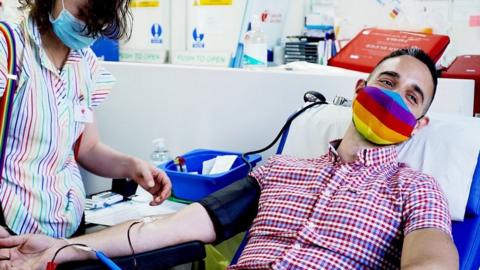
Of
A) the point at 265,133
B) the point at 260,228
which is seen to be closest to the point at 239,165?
the point at 265,133

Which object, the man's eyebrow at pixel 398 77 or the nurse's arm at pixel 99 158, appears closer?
the man's eyebrow at pixel 398 77

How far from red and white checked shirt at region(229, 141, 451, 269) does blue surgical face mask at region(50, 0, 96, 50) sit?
679 millimetres

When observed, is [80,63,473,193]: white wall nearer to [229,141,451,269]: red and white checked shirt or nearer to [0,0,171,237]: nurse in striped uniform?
[229,141,451,269]: red and white checked shirt

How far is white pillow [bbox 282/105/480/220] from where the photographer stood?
1.52 m

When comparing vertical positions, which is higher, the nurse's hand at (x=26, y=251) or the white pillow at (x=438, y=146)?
the white pillow at (x=438, y=146)

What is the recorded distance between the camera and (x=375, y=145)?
1.55m

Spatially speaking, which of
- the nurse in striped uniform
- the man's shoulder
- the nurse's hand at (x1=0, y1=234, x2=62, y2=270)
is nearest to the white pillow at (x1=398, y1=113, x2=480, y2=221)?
the man's shoulder

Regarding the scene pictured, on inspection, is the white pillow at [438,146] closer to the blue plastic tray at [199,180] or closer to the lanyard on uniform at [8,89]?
the blue plastic tray at [199,180]

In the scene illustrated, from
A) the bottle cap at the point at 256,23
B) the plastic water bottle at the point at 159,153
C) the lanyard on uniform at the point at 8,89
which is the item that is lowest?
the plastic water bottle at the point at 159,153

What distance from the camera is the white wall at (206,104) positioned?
6.67 feet

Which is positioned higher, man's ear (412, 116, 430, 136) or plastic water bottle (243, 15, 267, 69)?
plastic water bottle (243, 15, 267, 69)

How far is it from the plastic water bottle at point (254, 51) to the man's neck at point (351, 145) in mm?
752

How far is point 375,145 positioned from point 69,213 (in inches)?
34.4

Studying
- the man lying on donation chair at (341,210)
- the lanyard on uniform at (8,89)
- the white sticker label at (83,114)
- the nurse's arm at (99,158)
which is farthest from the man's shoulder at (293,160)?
the lanyard on uniform at (8,89)
